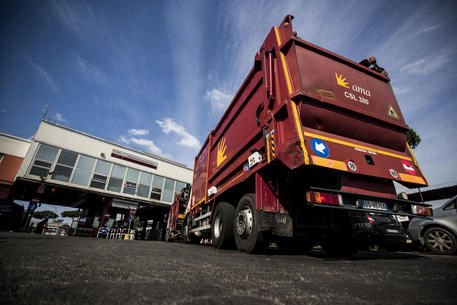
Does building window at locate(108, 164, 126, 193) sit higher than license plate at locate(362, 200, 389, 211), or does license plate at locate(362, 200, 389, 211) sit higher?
building window at locate(108, 164, 126, 193)

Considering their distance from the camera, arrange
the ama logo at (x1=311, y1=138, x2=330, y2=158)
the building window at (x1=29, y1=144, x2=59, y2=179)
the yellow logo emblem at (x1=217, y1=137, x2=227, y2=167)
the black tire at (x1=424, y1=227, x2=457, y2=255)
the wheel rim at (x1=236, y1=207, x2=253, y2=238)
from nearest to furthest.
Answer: the ama logo at (x1=311, y1=138, x2=330, y2=158) → the wheel rim at (x1=236, y1=207, x2=253, y2=238) → the black tire at (x1=424, y1=227, x2=457, y2=255) → the yellow logo emblem at (x1=217, y1=137, x2=227, y2=167) → the building window at (x1=29, y1=144, x2=59, y2=179)

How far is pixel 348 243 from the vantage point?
3396 millimetres

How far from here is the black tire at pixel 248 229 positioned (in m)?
2.96

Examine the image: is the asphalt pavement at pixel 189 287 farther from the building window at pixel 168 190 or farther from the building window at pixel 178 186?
the building window at pixel 178 186

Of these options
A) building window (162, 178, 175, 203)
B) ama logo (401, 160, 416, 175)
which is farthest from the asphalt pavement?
building window (162, 178, 175, 203)

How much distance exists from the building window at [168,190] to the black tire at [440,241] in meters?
17.5

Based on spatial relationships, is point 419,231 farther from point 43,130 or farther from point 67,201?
point 67,201

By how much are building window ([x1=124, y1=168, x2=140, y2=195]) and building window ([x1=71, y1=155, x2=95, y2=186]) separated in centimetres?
272

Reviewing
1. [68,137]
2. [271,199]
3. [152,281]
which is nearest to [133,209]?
[68,137]

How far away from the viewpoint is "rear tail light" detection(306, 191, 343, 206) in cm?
231

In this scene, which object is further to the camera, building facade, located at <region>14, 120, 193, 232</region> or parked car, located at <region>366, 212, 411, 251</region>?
building facade, located at <region>14, 120, 193, 232</region>

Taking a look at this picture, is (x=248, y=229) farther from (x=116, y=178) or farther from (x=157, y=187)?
(x=157, y=187)

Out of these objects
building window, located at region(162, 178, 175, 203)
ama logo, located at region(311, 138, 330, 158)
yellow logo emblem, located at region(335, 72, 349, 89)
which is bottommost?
ama logo, located at region(311, 138, 330, 158)

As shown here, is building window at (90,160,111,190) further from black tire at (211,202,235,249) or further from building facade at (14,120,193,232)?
black tire at (211,202,235,249)
